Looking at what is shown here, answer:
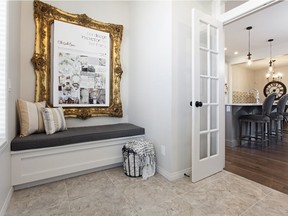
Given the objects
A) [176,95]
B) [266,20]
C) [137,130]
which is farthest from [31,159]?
[266,20]

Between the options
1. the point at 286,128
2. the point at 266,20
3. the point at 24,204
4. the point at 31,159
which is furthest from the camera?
the point at 286,128

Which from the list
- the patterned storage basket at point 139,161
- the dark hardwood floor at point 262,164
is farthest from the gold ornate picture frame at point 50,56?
the dark hardwood floor at point 262,164

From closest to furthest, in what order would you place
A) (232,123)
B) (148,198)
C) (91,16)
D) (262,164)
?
1. (148,198)
2. (262,164)
3. (91,16)
4. (232,123)

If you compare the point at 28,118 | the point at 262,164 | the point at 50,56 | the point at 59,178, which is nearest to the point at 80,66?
the point at 50,56

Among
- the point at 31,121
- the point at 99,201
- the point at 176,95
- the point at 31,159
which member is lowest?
the point at 99,201

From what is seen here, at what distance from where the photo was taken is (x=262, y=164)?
2.44m

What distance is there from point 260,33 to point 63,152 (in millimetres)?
5061

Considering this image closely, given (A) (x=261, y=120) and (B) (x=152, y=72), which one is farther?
(A) (x=261, y=120)

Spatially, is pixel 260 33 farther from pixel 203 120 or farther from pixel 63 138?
pixel 63 138

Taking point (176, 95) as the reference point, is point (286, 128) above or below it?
below

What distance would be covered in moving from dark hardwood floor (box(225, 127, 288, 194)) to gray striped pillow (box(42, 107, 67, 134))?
2.39 metres

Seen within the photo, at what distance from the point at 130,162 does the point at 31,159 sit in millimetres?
1094

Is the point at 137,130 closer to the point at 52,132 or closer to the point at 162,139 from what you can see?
the point at 162,139

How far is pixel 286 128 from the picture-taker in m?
5.68
